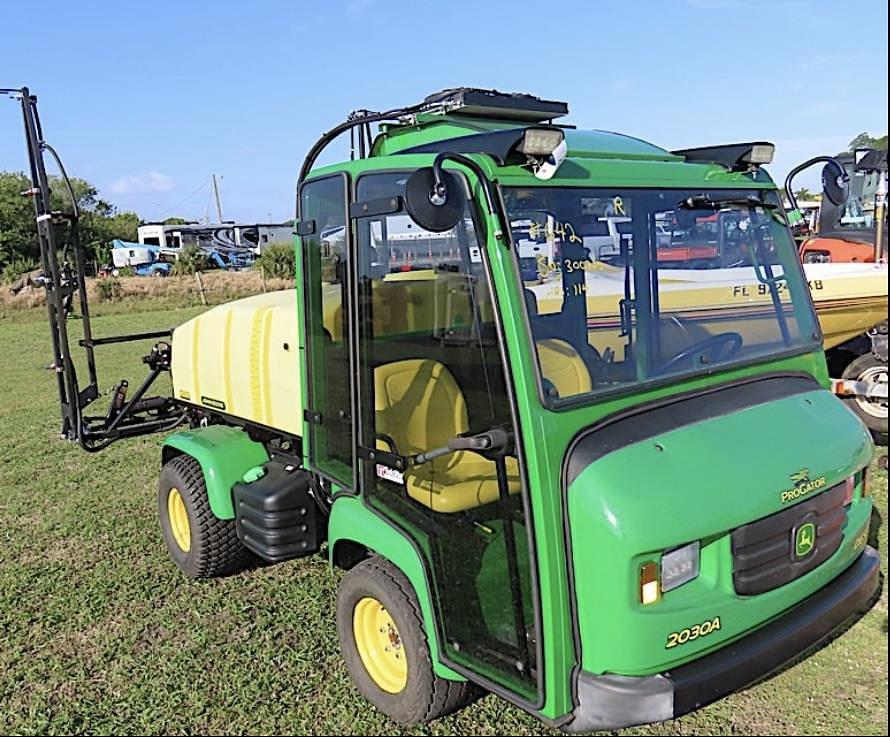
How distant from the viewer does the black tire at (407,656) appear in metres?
2.93

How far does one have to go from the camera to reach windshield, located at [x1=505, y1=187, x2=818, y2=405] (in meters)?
2.65

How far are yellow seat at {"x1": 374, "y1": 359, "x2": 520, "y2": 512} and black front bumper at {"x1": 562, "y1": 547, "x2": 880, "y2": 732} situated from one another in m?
0.70

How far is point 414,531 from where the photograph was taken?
293 centimetres

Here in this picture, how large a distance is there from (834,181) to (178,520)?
3735 millimetres

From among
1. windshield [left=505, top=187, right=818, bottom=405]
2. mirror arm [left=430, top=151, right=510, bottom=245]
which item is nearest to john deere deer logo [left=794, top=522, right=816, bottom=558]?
windshield [left=505, top=187, right=818, bottom=405]

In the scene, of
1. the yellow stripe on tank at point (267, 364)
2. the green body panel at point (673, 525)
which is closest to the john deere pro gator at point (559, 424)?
the green body panel at point (673, 525)

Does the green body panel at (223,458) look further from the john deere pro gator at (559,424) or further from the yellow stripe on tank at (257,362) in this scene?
the john deere pro gator at (559,424)

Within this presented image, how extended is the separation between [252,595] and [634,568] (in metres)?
2.53

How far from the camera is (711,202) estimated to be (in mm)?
3117

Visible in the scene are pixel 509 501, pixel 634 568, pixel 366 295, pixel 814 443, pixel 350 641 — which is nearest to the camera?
pixel 634 568

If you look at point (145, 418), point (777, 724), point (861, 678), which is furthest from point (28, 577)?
point (861, 678)

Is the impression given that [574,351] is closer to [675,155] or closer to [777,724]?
[675,155]

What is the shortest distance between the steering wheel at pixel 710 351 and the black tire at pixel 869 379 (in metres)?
4.34

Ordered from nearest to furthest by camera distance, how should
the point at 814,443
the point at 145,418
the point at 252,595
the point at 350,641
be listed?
the point at 814,443, the point at 350,641, the point at 252,595, the point at 145,418
